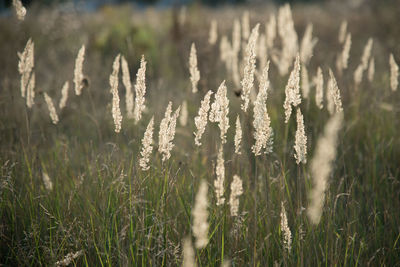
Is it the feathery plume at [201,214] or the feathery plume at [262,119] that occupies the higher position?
the feathery plume at [262,119]

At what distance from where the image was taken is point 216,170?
1.43 meters

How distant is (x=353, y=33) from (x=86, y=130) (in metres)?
7.33

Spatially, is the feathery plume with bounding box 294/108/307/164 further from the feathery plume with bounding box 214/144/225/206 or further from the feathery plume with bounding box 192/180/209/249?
the feathery plume with bounding box 192/180/209/249

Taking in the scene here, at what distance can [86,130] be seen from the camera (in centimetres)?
409

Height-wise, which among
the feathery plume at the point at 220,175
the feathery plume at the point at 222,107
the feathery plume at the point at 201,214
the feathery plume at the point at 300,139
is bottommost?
the feathery plume at the point at 201,214

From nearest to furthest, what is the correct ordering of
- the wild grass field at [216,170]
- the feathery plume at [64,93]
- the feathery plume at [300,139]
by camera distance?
the feathery plume at [300,139] < the wild grass field at [216,170] < the feathery plume at [64,93]

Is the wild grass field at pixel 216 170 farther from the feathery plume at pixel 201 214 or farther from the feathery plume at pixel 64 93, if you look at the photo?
the feathery plume at pixel 64 93

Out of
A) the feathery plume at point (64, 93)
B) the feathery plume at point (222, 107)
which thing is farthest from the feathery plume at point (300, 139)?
the feathery plume at point (64, 93)

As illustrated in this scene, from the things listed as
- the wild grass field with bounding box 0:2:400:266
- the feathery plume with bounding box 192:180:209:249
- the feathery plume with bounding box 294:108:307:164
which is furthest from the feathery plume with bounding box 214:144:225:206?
the feathery plume with bounding box 294:108:307:164

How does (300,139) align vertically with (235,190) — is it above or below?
above

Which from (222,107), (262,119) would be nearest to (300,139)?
(262,119)

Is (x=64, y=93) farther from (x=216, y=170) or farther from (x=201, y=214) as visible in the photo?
(x=201, y=214)

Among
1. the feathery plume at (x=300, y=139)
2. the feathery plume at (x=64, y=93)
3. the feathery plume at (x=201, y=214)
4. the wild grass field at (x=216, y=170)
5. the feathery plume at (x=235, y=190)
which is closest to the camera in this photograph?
the feathery plume at (x=201, y=214)

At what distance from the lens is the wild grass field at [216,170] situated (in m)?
1.55
